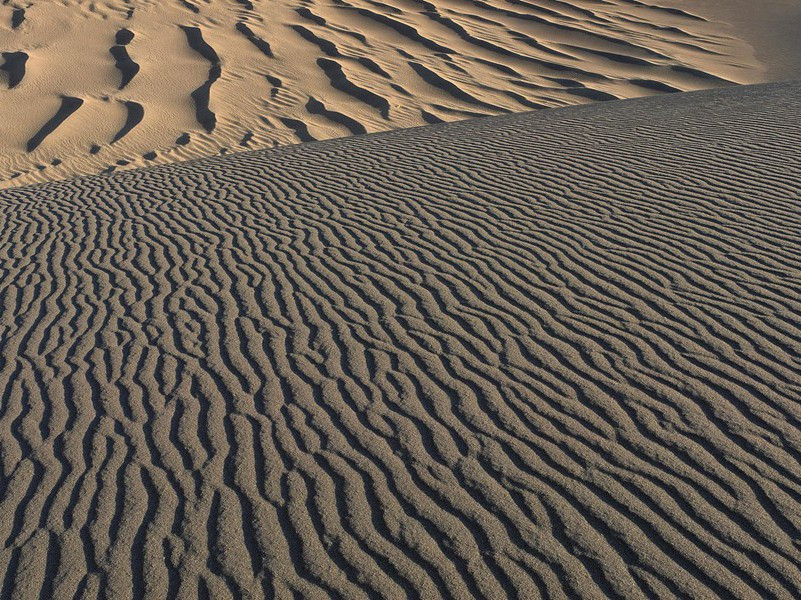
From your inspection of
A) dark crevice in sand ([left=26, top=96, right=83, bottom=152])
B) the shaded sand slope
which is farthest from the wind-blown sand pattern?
the shaded sand slope

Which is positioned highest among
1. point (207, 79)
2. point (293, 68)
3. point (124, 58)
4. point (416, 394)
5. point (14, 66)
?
point (416, 394)

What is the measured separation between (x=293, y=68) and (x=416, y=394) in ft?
52.3

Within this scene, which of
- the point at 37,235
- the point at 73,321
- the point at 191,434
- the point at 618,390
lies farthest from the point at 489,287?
the point at 37,235

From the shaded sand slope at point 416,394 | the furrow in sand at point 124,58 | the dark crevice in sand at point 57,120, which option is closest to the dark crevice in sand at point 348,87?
the furrow in sand at point 124,58

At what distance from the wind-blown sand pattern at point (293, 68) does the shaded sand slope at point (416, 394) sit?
7.39 m

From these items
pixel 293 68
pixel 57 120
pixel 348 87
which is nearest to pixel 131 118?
pixel 57 120

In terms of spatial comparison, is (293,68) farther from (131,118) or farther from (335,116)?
(131,118)

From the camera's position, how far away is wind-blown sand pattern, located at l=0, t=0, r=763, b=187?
53.6 feet

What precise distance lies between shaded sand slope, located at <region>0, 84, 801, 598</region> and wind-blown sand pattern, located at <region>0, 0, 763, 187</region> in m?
7.39

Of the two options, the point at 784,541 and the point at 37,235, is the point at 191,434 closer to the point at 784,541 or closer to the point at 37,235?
the point at 784,541

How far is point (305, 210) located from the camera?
923 cm

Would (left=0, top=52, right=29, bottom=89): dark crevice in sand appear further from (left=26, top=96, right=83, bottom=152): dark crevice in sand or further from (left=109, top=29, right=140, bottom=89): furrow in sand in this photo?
(left=109, top=29, right=140, bottom=89): furrow in sand

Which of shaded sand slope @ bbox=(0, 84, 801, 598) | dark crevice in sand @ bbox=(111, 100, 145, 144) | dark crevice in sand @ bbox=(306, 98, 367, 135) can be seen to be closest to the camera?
shaded sand slope @ bbox=(0, 84, 801, 598)

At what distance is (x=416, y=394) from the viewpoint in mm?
5066
